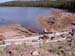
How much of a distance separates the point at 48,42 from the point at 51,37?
336 mm

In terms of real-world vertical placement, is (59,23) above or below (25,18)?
above

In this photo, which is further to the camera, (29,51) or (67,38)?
(67,38)

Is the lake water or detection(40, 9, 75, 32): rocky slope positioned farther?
the lake water

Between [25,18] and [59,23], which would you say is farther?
[25,18]

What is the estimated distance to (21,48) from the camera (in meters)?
8.21

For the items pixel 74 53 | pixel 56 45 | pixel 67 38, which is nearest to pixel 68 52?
pixel 74 53

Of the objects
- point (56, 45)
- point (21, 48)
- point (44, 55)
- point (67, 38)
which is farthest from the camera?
point (67, 38)

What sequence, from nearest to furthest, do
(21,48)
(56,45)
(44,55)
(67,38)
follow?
(44,55) → (21,48) → (56,45) → (67,38)

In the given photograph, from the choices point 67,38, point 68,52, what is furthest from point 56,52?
point 67,38

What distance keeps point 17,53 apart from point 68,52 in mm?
1684

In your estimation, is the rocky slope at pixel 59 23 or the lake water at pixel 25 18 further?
the lake water at pixel 25 18

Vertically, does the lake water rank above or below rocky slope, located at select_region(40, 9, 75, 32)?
below

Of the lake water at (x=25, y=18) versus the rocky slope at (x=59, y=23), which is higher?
the rocky slope at (x=59, y=23)

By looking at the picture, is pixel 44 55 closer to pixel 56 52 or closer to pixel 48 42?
pixel 56 52
